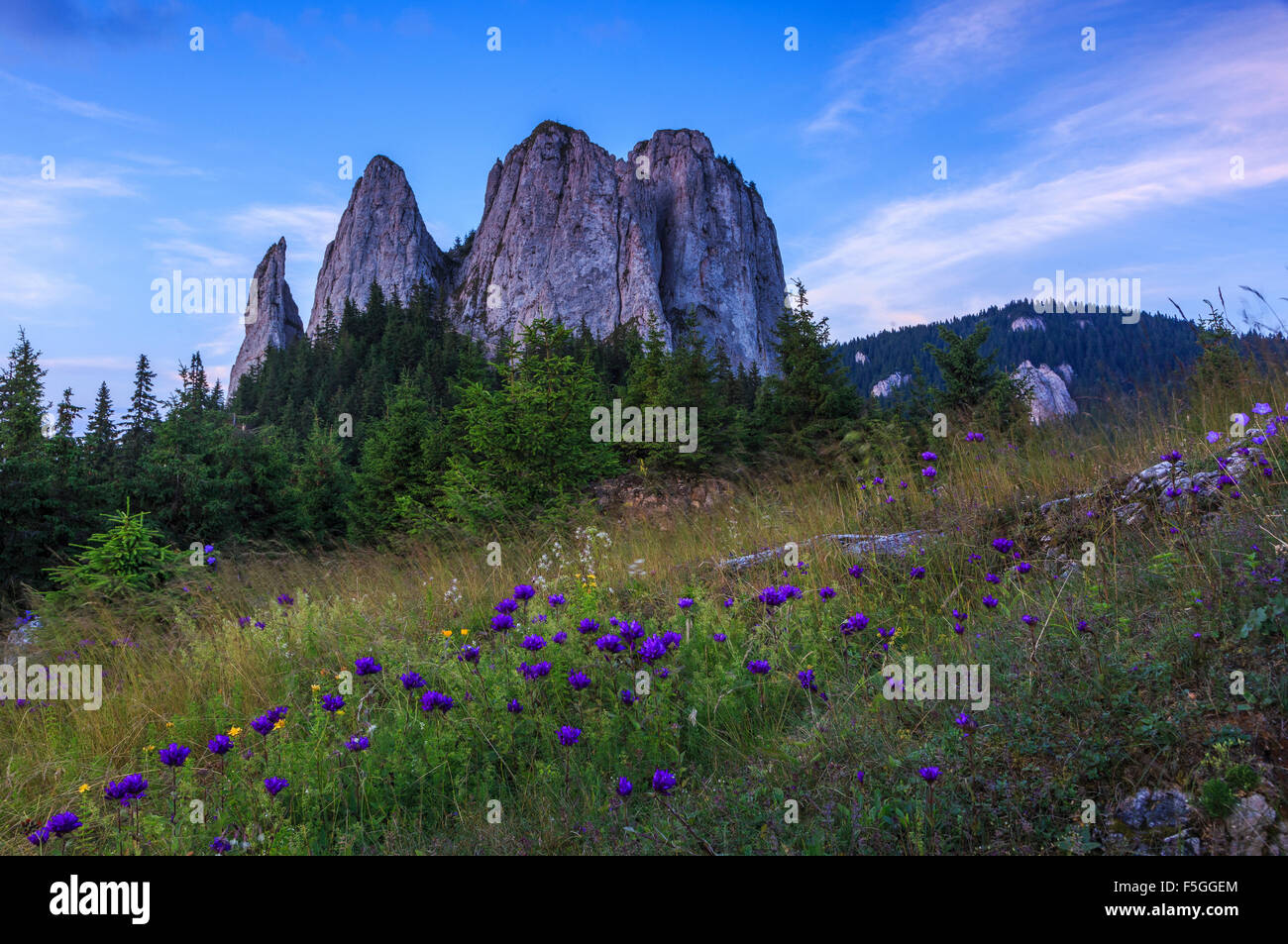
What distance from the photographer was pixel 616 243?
256 ft

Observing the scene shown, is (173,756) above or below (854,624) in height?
below

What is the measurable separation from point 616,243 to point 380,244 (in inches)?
1382

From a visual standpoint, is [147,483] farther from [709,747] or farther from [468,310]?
[468,310]

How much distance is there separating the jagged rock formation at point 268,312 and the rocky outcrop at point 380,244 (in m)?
8.80

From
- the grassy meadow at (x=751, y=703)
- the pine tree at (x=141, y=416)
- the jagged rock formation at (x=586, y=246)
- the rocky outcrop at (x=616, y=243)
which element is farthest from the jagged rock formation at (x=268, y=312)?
the grassy meadow at (x=751, y=703)

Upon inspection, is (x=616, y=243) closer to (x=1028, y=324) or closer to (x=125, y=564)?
(x=1028, y=324)

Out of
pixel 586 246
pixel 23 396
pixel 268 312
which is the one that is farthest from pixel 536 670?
pixel 268 312

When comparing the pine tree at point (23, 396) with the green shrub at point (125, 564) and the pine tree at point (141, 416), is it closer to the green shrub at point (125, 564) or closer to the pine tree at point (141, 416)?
the pine tree at point (141, 416)

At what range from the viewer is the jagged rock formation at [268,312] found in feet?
317

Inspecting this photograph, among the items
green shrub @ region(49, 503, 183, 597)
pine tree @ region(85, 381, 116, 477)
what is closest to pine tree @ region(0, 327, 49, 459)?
pine tree @ region(85, 381, 116, 477)

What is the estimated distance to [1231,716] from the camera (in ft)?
5.72

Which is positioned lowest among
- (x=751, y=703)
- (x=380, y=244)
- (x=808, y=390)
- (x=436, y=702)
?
(x=751, y=703)

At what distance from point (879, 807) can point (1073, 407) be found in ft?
20.4
